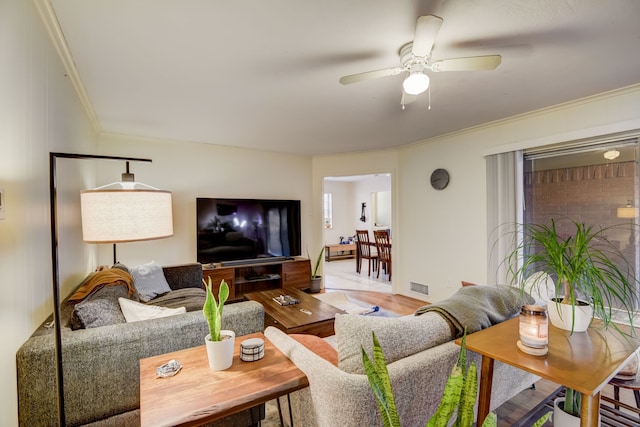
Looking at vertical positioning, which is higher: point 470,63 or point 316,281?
point 470,63

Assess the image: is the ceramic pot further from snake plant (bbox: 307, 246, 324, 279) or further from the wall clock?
the wall clock

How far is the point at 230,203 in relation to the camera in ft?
14.0

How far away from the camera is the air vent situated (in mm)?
4234

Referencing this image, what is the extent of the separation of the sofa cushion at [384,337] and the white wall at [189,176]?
3.42 m

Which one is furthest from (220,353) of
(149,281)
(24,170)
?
(149,281)

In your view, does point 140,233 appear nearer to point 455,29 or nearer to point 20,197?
point 20,197

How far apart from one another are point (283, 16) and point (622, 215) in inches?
128

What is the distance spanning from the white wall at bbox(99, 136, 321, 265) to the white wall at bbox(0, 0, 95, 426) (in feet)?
6.20

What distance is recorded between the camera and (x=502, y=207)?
3.29m

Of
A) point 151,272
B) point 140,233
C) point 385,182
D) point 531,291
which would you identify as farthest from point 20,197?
point 385,182

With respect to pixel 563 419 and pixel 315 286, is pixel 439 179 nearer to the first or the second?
pixel 315 286

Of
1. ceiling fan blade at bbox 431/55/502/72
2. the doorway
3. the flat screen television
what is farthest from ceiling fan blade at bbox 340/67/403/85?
the doorway

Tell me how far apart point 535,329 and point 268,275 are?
3.82m

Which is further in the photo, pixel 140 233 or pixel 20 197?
pixel 140 233
